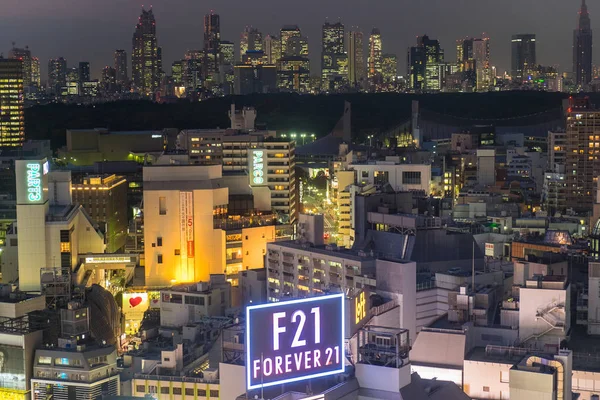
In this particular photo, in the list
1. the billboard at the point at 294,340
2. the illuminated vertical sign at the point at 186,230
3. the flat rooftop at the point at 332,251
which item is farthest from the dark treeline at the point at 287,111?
the billboard at the point at 294,340

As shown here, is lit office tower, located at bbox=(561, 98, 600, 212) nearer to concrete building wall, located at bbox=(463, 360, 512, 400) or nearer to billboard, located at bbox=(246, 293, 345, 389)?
concrete building wall, located at bbox=(463, 360, 512, 400)

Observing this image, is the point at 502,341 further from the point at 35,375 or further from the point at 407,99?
the point at 407,99

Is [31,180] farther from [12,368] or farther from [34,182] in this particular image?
[12,368]

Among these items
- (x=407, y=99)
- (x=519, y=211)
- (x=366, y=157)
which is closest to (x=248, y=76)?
(x=407, y=99)

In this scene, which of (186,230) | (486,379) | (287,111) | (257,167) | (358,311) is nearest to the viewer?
(486,379)

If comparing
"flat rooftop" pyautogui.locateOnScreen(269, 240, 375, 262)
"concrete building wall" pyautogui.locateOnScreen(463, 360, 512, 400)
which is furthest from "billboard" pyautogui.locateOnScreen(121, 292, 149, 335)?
"concrete building wall" pyautogui.locateOnScreen(463, 360, 512, 400)

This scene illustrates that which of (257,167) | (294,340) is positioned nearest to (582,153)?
(257,167)

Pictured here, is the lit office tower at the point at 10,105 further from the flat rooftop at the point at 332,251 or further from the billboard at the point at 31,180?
the flat rooftop at the point at 332,251
